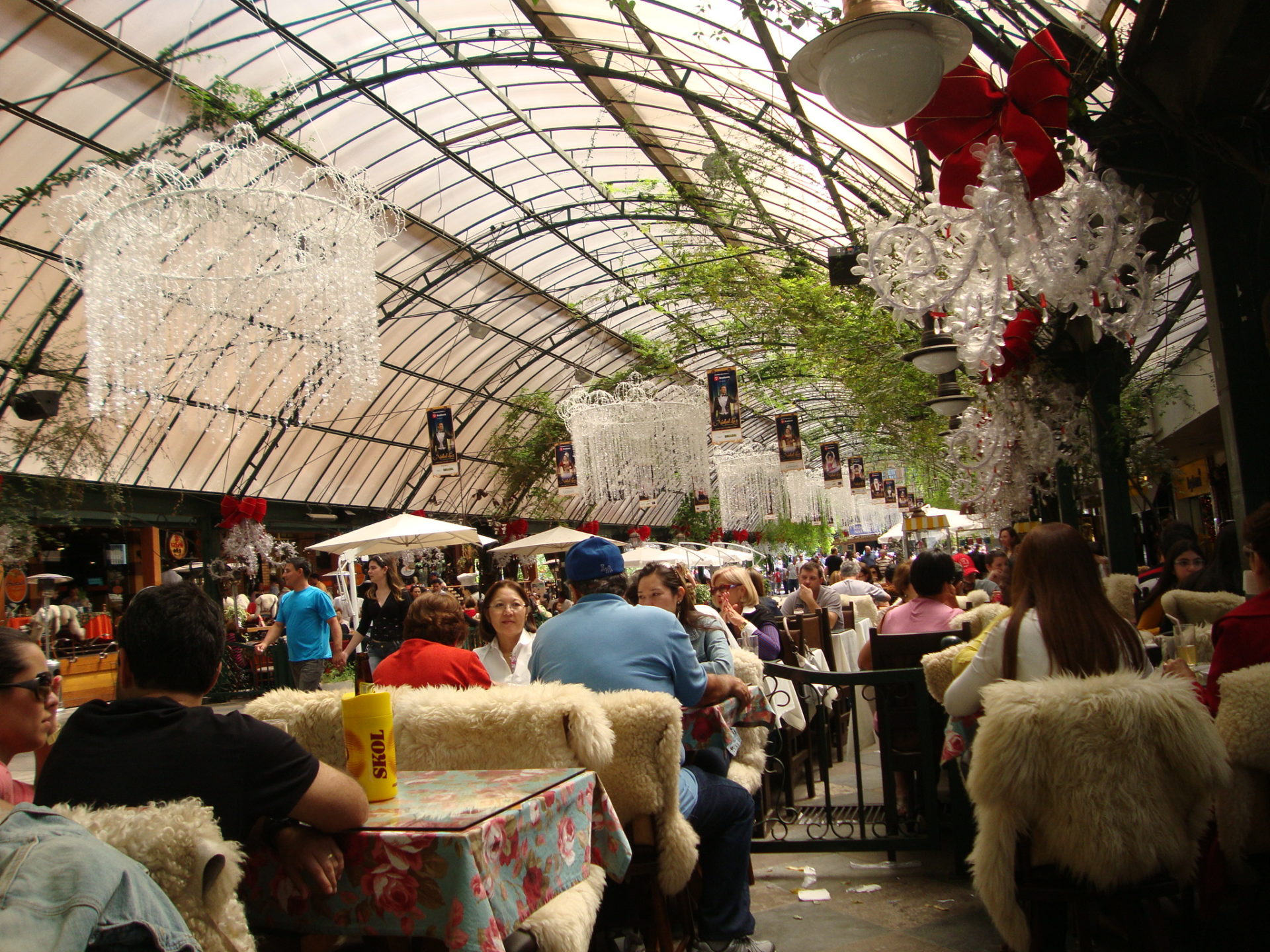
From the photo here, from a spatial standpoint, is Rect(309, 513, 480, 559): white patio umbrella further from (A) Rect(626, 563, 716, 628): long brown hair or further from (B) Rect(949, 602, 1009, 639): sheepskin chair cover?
(B) Rect(949, 602, 1009, 639): sheepskin chair cover

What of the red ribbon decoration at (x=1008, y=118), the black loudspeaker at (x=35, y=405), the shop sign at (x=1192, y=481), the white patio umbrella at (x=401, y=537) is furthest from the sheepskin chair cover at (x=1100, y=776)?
the shop sign at (x=1192, y=481)

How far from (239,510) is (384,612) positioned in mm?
8262

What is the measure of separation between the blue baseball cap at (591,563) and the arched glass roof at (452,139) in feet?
7.77

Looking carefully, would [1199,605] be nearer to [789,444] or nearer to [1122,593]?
[1122,593]

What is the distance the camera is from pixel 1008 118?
3078 millimetres

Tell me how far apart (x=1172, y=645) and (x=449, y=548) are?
72.5ft

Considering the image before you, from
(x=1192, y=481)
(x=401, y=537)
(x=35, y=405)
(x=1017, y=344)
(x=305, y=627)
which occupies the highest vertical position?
(x=35, y=405)

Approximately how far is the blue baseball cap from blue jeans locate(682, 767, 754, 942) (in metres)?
0.69

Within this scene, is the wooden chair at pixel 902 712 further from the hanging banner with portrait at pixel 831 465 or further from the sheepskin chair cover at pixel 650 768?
the hanging banner with portrait at pixel 831 465

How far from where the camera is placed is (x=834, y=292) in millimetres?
12672

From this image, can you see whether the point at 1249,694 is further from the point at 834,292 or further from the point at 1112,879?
the point at 834,292

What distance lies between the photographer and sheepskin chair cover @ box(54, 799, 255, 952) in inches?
56.1

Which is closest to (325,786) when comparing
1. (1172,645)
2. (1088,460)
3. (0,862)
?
(0,862)

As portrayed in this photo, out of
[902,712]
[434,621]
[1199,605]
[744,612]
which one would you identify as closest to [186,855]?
[434,621]
